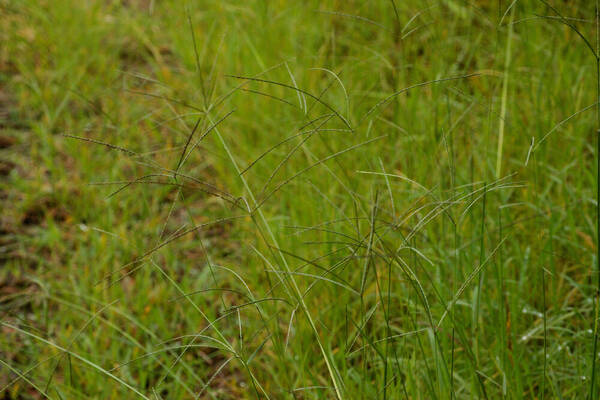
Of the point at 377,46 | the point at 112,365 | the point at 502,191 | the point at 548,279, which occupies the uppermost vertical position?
the point at 377,46

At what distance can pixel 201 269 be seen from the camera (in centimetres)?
196

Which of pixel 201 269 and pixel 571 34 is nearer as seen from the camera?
pixel 201 269

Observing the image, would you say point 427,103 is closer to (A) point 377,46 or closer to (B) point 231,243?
(A) point 377,46

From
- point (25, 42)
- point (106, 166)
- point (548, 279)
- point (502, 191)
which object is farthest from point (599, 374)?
point (25, 42)

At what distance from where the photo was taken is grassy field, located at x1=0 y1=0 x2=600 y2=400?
47.6 inches

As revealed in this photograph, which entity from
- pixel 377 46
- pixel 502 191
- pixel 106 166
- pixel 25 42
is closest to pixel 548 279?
pixel 502 191

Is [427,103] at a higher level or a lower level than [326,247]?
higher

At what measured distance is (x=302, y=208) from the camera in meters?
1.79

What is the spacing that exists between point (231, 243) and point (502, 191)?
804 millimetres

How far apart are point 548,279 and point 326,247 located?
20.0 inches

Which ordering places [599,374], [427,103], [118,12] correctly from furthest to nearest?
[118,12] → [427,103] → [599,374]

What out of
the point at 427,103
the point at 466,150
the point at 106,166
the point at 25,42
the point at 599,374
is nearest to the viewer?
the point at 599,374

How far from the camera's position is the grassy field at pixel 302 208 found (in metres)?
1.21

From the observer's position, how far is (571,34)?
2232mm
